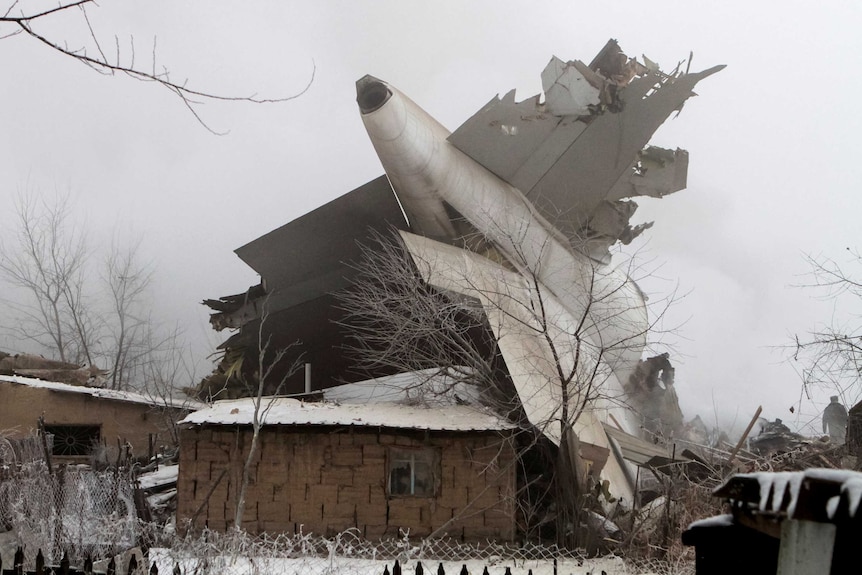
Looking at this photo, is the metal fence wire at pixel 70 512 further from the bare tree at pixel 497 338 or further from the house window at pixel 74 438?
the bare tree at pixel 497 338

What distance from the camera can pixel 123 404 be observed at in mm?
21203

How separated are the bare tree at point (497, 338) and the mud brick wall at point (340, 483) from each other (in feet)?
2.64

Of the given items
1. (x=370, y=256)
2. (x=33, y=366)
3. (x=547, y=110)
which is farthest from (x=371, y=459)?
(x=33, y=366)

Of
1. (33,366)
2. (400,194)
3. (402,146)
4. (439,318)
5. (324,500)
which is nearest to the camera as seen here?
(324,500)

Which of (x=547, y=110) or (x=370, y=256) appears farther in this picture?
(x=547, y=110)

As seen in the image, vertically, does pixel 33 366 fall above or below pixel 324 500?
above

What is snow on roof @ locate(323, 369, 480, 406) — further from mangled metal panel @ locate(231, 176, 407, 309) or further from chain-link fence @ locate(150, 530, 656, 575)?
chain-link fence @ locate(150, 530, 656, 575)

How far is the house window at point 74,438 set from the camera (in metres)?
20.6

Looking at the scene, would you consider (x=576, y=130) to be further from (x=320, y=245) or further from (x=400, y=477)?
(x=400, y=477)

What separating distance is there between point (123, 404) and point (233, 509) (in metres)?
9.13

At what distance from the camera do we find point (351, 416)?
1402 centimetres

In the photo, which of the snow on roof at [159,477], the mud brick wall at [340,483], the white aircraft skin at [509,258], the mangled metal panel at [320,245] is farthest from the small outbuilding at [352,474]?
the mangled metal panel at [320,245]

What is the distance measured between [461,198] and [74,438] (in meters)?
12.5

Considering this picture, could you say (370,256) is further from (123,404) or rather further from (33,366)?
(33,366)
